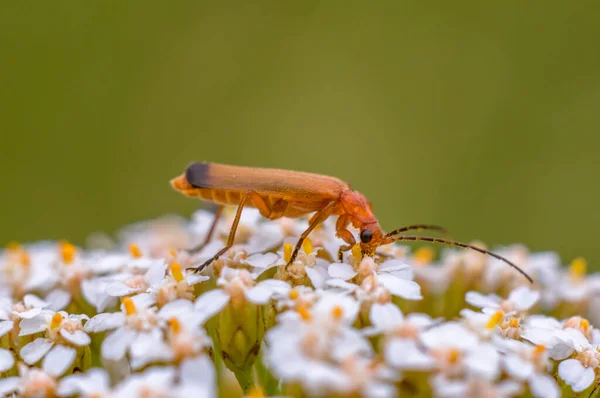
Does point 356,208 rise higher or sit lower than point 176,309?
higher

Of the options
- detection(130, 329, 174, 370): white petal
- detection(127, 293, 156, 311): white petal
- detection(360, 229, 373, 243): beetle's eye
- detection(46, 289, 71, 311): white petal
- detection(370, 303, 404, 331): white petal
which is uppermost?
detection(360, 229, 373, 243): beetle's eye

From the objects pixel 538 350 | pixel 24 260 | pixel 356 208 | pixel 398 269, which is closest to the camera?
pixel 538 350

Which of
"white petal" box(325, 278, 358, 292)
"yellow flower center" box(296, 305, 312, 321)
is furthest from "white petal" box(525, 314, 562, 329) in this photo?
"yellow flower center" box(296, 305, 312, 321)

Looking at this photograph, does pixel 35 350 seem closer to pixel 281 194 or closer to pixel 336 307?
pixel 336 307

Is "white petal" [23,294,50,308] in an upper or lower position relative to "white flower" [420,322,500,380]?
lower

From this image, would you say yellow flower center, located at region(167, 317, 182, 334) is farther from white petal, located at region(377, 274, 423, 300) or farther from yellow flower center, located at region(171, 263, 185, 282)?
white petal, located at region(377, 274, 423, 300)

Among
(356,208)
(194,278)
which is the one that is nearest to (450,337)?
(194,278)
